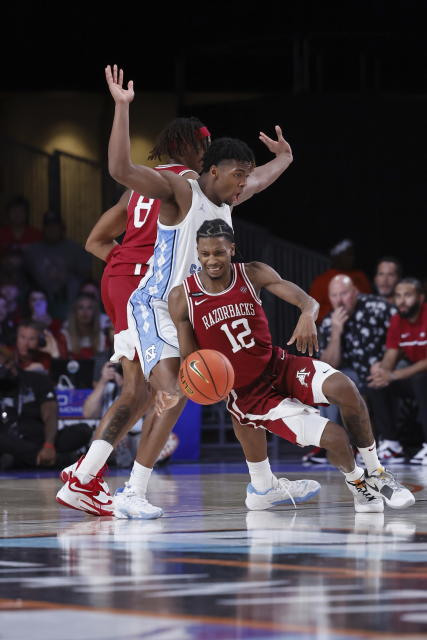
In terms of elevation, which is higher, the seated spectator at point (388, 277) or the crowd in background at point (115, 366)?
the seated spectator at point (388, 277)

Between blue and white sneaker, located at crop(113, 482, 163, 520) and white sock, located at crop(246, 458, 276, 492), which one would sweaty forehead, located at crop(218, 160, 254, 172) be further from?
blue and white sneaker, located at crop(113, 482, 163, 520)

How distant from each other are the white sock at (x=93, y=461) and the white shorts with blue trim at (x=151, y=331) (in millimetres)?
438

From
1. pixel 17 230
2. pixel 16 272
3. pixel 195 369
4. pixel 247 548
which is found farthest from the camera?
pixel 17 230

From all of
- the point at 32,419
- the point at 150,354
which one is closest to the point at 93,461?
the point at 150,354

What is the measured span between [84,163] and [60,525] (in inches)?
359

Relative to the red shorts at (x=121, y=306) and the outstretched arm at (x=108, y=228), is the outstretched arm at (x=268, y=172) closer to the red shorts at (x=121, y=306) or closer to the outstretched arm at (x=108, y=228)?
the outstretched arm at (x=108, y=228)

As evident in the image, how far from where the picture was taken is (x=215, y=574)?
378 centimetres

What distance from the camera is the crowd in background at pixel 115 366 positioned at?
992 centimetres

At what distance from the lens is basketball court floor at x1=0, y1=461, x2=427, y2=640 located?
2980 millimetres

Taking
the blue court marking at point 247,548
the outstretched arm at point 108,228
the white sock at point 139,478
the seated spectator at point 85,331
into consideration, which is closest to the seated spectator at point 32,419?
the seated spectator at point 85,331

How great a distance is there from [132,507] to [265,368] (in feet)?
2.89

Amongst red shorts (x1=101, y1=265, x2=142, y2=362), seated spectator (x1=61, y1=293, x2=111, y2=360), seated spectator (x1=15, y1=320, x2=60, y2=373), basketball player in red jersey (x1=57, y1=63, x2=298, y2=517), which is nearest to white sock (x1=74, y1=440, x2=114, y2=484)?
basketball player in red jersey (x1=57, y1=63, x2=298, y2=517)

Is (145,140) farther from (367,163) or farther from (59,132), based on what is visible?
(367,163)

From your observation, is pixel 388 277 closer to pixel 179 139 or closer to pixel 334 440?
pixel 179 139
